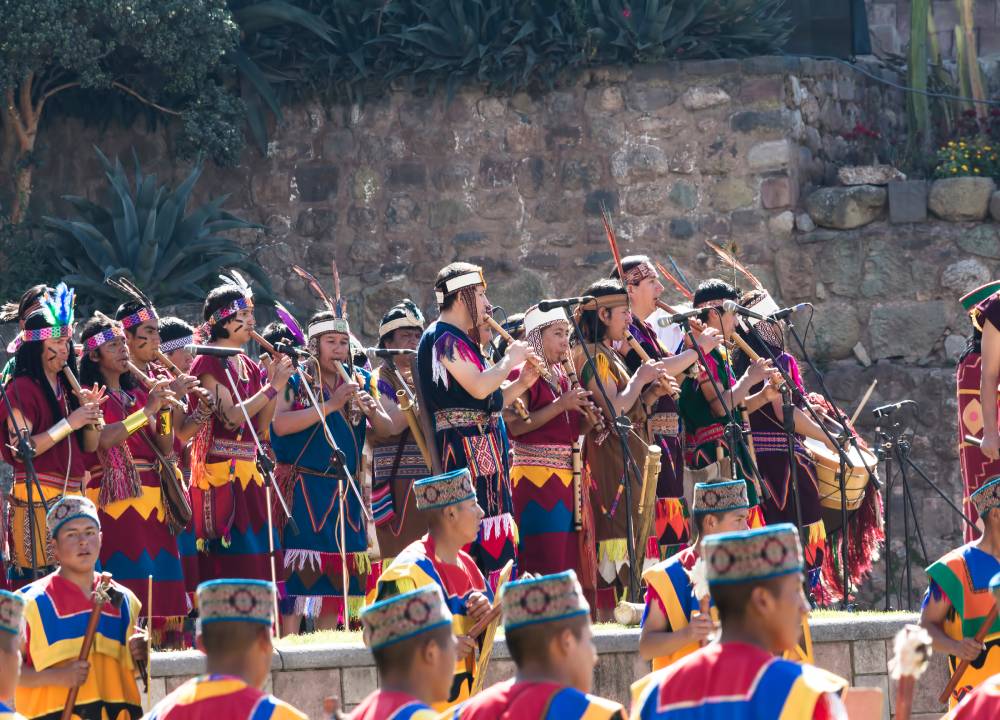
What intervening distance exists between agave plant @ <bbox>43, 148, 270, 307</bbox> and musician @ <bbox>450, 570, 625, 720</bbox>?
7.71 metres

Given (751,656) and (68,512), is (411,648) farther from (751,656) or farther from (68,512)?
(68,512)

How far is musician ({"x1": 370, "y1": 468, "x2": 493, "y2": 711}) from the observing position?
6430 mm

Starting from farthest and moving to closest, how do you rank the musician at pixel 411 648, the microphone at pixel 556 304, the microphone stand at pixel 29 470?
the microphone at pixel 556 304 → the microphone stand at pixel 29 470 → the musician at pixel 411 648

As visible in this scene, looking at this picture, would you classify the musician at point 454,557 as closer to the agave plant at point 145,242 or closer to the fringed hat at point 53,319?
Answer: the fringed hat at point 53,319

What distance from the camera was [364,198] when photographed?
538 inches

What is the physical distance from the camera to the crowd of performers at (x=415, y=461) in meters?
6.75

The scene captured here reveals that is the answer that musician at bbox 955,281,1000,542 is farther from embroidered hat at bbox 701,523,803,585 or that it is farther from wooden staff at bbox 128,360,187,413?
embroidered hat at bbox 701,523,803,585

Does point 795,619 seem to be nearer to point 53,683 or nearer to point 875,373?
point 53,683

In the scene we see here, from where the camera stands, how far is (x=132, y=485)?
8.86 metres

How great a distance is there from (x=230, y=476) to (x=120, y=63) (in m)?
4.78

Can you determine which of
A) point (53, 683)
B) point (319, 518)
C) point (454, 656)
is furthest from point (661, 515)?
point (454, 656)

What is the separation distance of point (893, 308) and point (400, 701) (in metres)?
8.90

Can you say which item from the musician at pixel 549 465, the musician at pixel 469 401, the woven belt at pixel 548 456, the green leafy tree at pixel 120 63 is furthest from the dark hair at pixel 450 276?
the green leafy tree at pixel 120 63

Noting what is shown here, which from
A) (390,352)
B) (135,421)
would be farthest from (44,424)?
(390,352)
